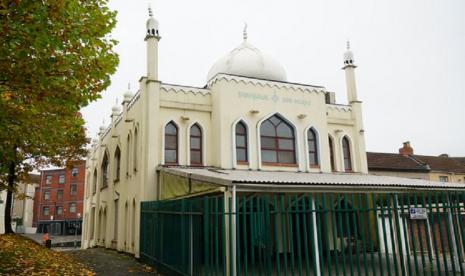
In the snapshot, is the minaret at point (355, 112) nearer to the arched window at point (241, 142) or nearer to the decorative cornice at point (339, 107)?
the decorative cornice at point (339, 107)

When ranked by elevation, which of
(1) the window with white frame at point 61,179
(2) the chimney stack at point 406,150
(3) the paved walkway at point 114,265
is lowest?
(3) the paved walkway at point 114,265

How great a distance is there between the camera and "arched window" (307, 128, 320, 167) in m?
17.8

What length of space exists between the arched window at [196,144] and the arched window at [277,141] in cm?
263

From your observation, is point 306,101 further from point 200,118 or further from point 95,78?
point 95,78

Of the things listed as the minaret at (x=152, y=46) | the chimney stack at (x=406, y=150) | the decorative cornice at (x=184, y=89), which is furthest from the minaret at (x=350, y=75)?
the chimney stack at (x=406, y=150)

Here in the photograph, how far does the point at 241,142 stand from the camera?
54.1 feet

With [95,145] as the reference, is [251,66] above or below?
above

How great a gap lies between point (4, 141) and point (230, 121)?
324 inches

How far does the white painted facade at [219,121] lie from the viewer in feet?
51.0

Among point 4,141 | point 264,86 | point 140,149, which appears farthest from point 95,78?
point 264,86

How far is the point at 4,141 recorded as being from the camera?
10.5 m

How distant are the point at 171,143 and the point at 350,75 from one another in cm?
1009

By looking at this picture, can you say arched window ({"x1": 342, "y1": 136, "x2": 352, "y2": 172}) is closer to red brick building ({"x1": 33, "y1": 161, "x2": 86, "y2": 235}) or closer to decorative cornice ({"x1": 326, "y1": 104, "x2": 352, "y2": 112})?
decorative cornice ({"x1": 326, "y1": 104, "x2": 352, "y2": 112})

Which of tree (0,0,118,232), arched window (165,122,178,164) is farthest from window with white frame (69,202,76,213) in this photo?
tree (0,0,118,232)
